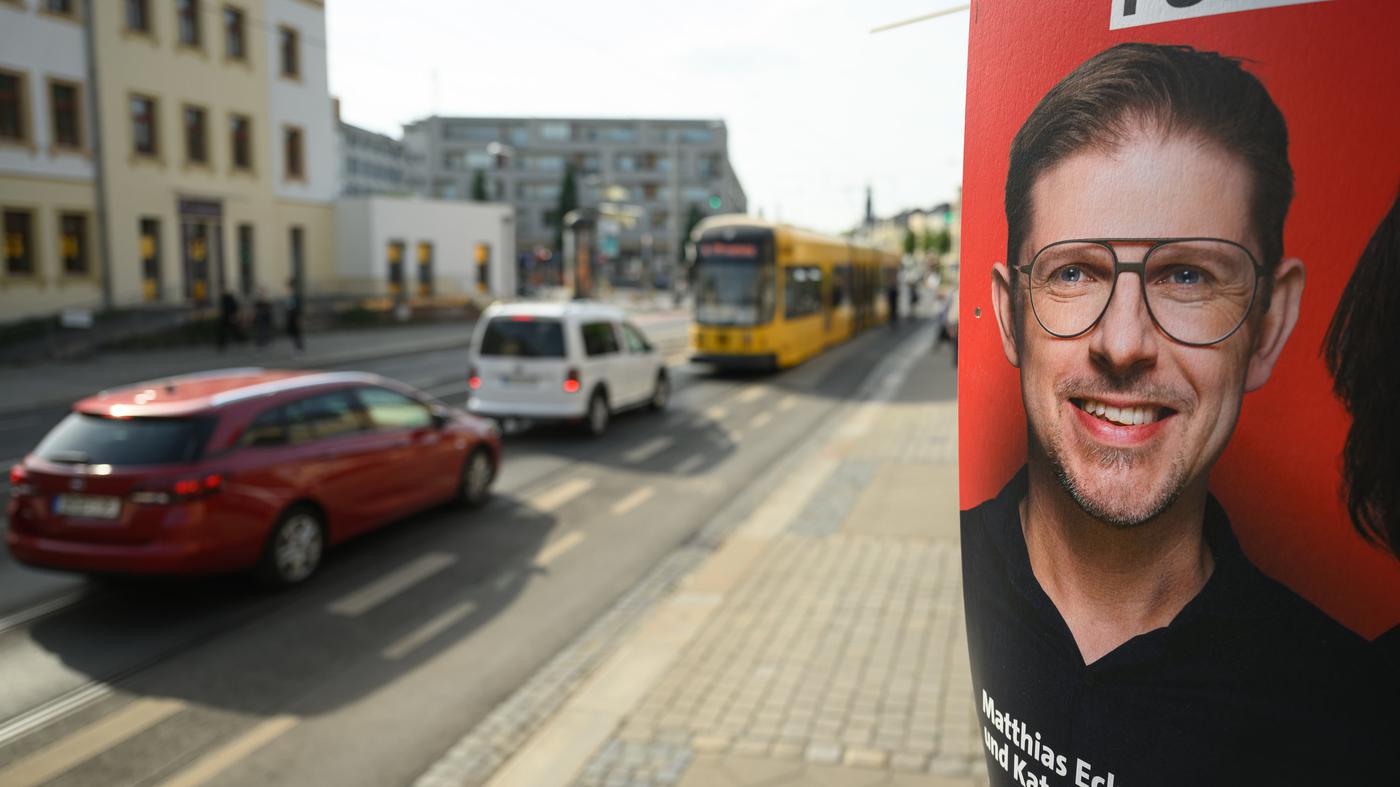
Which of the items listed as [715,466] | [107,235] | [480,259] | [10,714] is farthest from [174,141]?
[10,714]

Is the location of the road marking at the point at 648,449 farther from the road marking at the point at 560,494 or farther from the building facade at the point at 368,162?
the building facade at the point at 368,162

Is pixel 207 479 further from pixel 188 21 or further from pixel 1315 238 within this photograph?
pixel 188 21

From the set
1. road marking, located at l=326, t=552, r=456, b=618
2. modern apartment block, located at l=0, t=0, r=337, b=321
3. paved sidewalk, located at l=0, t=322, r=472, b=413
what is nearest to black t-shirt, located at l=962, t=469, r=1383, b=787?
road marking, located at l=326, t=552, r=456, b=618

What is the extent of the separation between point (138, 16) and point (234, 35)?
404 cm

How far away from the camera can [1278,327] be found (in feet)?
5.14

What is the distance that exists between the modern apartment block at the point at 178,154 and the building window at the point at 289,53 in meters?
0.07

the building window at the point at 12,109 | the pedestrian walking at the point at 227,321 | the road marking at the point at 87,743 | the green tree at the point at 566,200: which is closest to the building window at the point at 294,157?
the pedestrian walking at the point at 227,321

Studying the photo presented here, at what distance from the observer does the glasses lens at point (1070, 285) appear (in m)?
1.71

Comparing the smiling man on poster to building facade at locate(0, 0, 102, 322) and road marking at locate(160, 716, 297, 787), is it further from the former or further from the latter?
building facade at locate(0, 0, 102, 322)

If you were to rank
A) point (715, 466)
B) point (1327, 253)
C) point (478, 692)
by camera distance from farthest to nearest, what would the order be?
point (715, 466) < point (478, 692) < point (1327, 253)

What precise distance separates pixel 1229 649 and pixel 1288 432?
35 centimetres

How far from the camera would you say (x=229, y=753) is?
18.1ft

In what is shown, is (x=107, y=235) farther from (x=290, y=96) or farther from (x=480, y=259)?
(x=480, y=259)

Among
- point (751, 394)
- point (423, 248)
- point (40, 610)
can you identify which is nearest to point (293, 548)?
point (40, 610)
